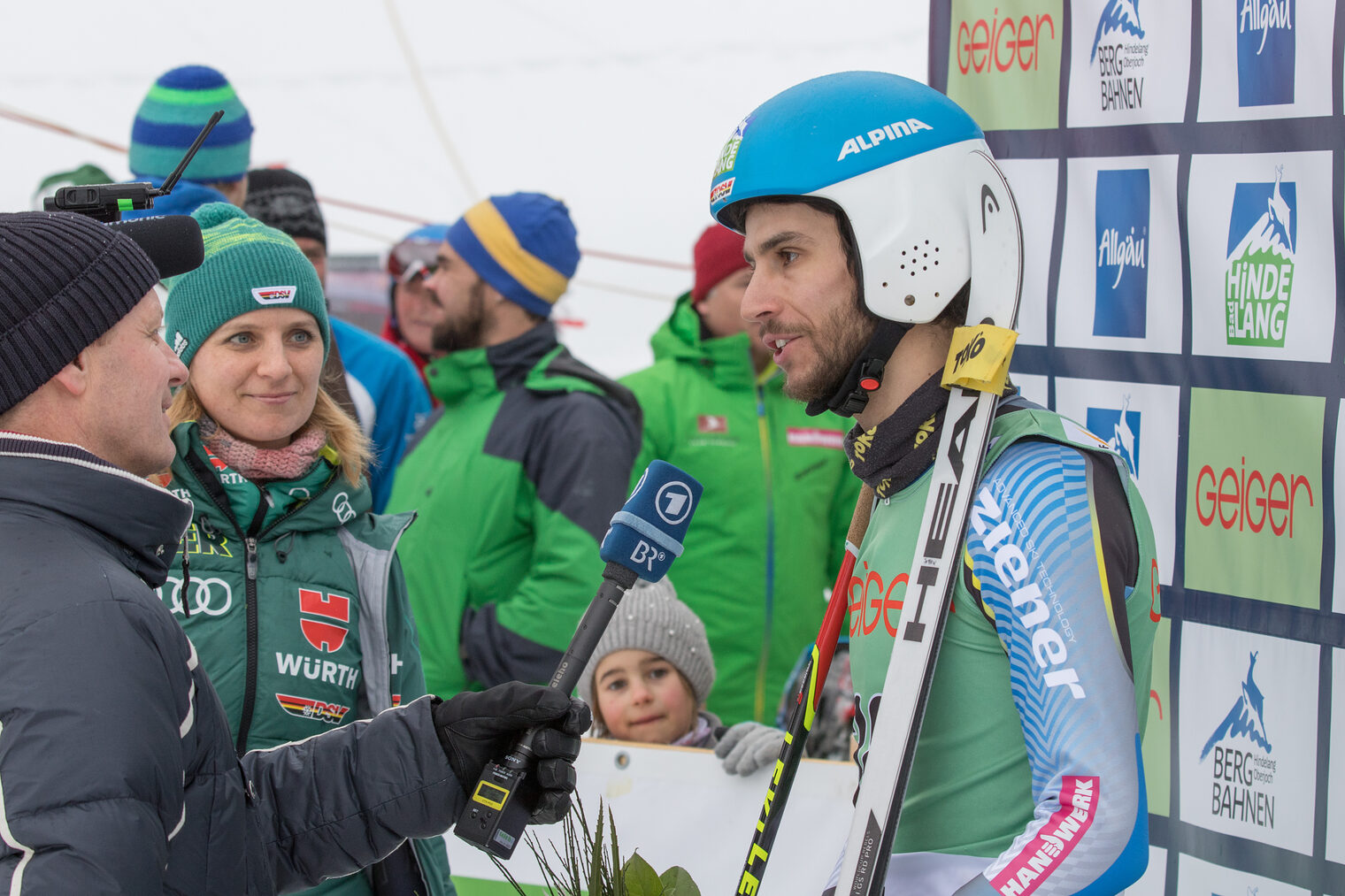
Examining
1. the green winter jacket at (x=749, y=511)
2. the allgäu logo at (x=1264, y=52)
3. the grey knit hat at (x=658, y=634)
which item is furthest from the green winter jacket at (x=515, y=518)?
the allgäu logo at (x=1264, y=52)

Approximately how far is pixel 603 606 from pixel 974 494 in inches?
22.7

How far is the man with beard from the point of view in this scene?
3.57 m

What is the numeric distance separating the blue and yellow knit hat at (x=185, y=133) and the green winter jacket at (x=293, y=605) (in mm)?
1786

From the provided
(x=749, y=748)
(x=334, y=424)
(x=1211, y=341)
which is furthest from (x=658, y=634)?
(x=1211, y=341)

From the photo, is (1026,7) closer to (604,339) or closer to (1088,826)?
(1088,826)

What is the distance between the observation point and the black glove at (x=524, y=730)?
1.91 metres

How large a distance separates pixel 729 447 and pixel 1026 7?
1923 millimetres

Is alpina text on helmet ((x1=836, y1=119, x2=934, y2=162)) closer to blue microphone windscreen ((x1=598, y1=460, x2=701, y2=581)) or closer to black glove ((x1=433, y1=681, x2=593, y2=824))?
blue microphone windscreen ((x1=598, y1=460, x2=701, y2=581))

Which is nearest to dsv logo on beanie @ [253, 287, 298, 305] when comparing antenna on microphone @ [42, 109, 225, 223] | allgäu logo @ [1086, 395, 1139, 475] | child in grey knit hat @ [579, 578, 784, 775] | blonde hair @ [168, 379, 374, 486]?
blonde hair @ [168, 379, 374, 486]

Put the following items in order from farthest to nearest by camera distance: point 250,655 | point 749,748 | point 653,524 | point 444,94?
point 444,94
point 749,748
point 250,655
point 653,524

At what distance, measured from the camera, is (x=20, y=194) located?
9.64 metres

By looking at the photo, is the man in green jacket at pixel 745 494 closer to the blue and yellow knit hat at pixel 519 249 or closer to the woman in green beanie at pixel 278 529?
the blue and yellow knit hat at pixel 519 249

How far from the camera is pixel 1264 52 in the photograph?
236 centimetres

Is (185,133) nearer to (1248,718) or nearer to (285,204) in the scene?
(285,204)
